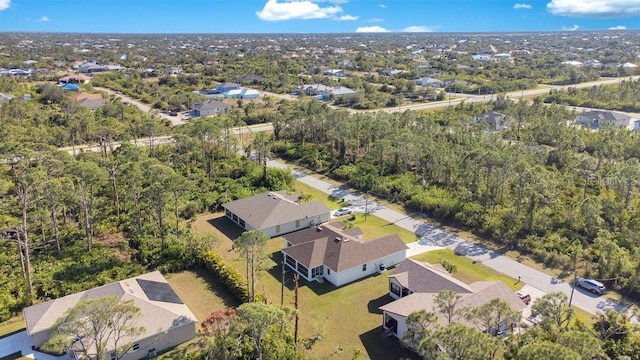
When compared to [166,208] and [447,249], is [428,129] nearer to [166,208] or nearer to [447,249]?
[447,249]

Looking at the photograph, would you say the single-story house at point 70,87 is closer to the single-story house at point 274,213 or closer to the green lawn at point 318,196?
the green lawn at point 318,196

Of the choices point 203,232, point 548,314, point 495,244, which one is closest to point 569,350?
point 548,314

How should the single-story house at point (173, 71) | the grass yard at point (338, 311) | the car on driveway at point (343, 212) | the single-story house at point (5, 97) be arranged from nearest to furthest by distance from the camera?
the grass yard at point (338, 311)
the car on driveway at point (343, 212)
the single-story house at point (5, 97)
the single-story house at point (173, 71)

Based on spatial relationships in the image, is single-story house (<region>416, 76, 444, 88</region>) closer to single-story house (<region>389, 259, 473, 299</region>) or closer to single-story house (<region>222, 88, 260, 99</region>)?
single-story house (<region>222, 88, 260, 99</region>)

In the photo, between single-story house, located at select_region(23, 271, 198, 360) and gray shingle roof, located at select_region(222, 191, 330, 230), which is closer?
single-story house, located at select_region(23, 271, 198, 360)

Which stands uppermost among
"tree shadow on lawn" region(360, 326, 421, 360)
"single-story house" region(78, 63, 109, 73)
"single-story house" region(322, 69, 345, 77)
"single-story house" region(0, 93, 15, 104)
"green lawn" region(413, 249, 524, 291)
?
"single-story house" region(78, 63, 109, 73)

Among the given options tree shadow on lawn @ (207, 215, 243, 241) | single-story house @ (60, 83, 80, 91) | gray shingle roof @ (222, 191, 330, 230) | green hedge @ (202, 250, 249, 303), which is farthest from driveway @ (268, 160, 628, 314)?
single-story house @ (60, 83, 80, 91)

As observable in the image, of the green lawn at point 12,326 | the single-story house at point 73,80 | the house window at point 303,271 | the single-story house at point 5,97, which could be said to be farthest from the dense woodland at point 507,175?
the single-story house at point 73,80

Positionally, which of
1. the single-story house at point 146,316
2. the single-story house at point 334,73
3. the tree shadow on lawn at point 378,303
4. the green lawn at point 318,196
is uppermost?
the single-story house at point 334,73
